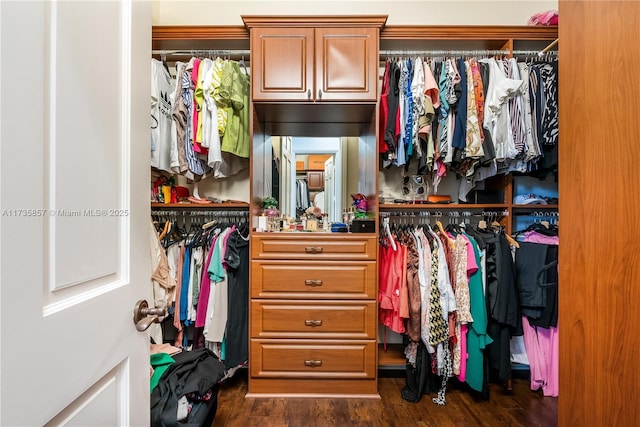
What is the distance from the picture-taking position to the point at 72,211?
49 cm

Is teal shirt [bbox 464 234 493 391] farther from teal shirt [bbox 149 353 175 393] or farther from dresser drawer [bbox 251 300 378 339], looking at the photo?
teal shirt [bbox 149 353 175 393]

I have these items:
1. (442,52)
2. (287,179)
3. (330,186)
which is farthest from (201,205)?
(442,52)

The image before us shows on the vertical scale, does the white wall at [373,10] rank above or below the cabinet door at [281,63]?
above

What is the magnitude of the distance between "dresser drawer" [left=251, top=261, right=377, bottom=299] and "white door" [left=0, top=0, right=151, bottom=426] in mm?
1045

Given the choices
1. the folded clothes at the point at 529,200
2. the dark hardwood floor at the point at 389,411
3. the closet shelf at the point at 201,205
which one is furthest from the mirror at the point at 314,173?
the dark hardwood floor at the point at 389,411

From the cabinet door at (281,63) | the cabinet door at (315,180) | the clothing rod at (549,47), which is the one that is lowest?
the cabinet door at (315,180)

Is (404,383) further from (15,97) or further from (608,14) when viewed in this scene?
(15,97)

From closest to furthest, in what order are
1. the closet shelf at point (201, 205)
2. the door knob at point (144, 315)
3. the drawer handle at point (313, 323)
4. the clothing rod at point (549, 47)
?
the door knob at point (144, 315) → the drawer handle at point (313, 323) → the clothing rod at point (549, 47) → the closet shelf at point (201, 205)

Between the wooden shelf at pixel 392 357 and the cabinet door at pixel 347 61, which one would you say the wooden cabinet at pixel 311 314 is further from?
the cabinet door at pixel 347 61

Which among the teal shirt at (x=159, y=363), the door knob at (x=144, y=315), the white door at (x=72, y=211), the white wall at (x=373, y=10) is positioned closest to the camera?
the white door at (x=72, y=211)

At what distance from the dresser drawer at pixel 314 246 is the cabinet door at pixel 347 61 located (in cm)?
85

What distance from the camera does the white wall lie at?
2.23 meters

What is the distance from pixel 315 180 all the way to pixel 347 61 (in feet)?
2.89

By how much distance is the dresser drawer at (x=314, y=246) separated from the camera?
177cm
